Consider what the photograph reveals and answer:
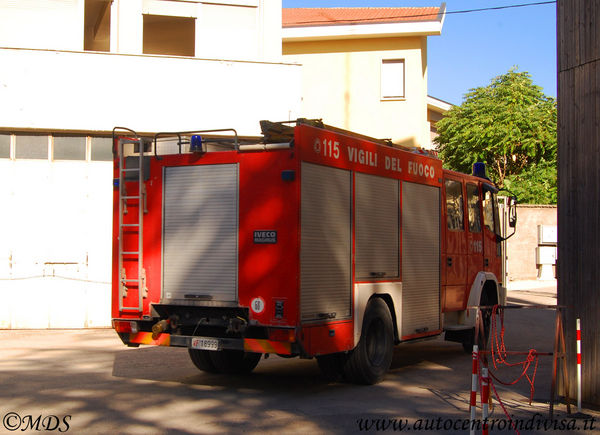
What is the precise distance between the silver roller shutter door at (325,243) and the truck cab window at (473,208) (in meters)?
4.00

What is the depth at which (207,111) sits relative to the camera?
17.1 m

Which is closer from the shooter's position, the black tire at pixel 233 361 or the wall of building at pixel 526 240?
the black tire at pixel 233 361

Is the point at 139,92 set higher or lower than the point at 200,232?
higher

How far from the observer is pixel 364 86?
27188 mm

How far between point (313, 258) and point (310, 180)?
87 centimetres

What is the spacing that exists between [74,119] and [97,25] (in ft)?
10.0

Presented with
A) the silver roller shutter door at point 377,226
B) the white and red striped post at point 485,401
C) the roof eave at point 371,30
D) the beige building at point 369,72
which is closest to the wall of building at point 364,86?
the beige building at point 369,72

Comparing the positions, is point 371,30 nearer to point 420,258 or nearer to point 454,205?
point 454,205

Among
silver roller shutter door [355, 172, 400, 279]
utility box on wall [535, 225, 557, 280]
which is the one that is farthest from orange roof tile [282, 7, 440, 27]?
silver roller shutter door [355, 172, 400, 279]

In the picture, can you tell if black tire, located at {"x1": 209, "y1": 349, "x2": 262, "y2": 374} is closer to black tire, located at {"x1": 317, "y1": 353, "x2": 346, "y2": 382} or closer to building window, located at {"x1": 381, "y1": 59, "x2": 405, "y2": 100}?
black tire, located at {"x1": 317, "y1": 353, "x2": 346, "y2": 382}

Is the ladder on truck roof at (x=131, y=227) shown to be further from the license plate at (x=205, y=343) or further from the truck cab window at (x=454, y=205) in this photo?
the truck cab window at (x=454, y=205)

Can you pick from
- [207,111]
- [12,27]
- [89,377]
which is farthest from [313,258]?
[12,27]

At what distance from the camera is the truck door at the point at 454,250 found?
A: 478 inches

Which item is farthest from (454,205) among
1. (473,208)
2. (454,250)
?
(473,208)
